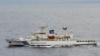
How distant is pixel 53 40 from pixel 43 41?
2.26m

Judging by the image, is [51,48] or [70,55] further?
Answer: [51,48]

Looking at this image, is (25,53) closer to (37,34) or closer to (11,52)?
(11,52)

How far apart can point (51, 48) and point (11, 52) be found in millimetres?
7856

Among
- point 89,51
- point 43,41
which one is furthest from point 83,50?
point 43,41

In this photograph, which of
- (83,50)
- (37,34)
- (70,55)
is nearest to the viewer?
(70,55)

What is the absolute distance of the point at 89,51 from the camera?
90.8 m

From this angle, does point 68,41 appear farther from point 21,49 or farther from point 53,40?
point 21,49

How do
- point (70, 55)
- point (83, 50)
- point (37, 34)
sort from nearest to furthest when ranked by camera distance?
point (70, 55)
point (83, 50)
point (37, 34)

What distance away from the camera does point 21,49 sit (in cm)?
9294

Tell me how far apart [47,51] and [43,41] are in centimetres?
461

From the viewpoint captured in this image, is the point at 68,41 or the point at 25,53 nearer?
the point at 25,53

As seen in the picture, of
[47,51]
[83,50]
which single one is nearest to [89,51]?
[83,50]

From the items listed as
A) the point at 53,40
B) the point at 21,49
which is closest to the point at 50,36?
the point at 53,40

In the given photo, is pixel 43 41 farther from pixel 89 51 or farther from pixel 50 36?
pixel 89 51
